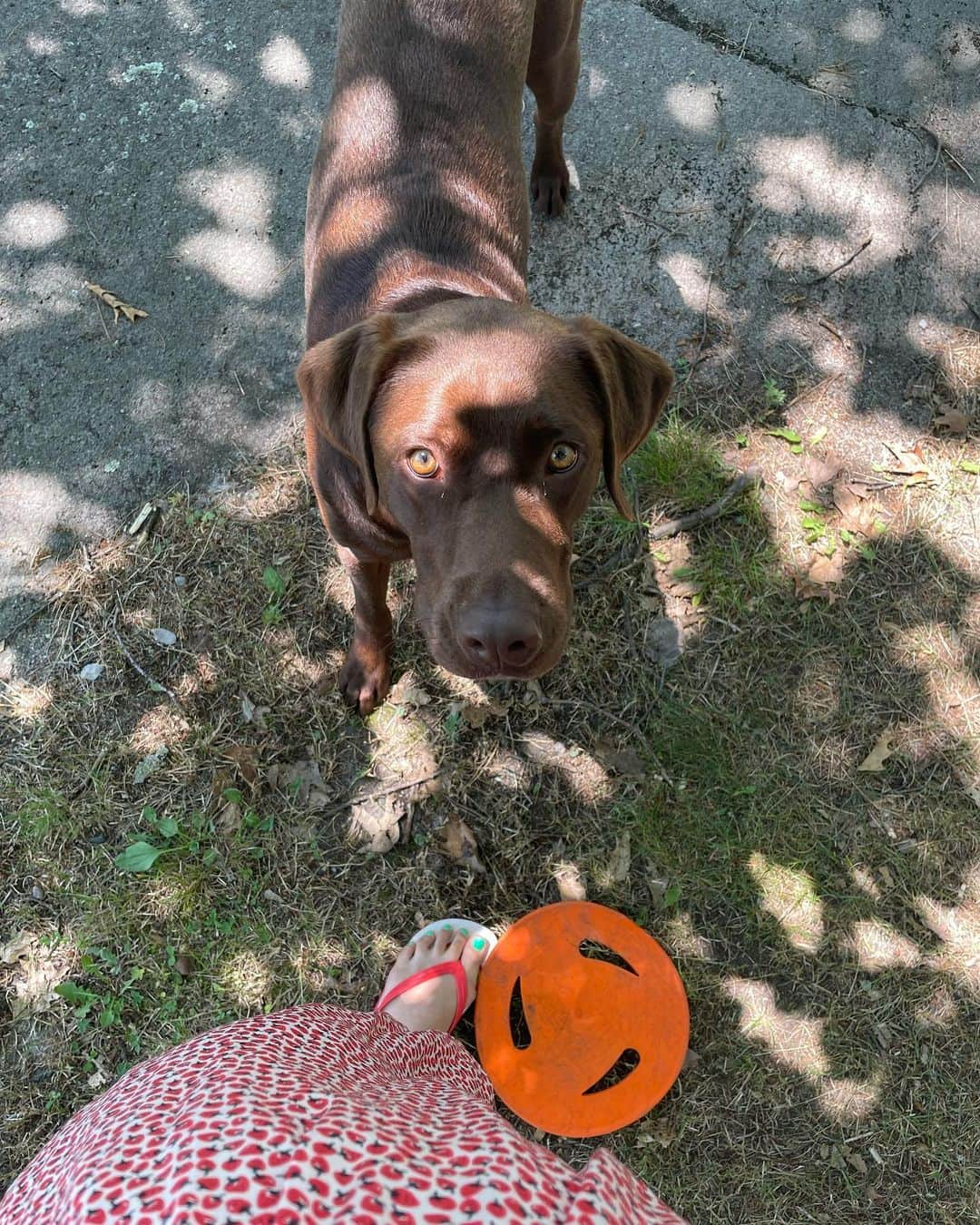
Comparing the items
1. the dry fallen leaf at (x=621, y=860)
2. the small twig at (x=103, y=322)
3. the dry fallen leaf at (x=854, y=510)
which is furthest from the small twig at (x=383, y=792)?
the small twig at (x=103, y=322)

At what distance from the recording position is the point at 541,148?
12.9 feet

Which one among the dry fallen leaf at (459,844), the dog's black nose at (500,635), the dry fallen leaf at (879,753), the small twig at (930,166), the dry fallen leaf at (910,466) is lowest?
the dry fallen leaf at (459,844)

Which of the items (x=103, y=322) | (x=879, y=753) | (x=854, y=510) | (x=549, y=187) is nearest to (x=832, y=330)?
(x=854, y=510)

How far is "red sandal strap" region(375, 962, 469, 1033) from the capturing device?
9.65 ft

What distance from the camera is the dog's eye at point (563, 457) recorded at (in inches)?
89.5

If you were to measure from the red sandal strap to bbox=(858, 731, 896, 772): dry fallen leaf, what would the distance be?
1.68m

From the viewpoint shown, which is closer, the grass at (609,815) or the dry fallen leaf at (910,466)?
the grass at (609,815)

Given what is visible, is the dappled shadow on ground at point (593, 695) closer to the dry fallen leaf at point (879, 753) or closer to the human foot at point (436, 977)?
the dry fallen leaf at point (879, 753)

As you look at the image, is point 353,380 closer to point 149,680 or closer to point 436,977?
point 149,680

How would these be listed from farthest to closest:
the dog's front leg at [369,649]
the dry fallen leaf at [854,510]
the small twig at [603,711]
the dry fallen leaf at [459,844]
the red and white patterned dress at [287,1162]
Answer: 1. the dry fallen leaf at [854,510]
2. the small twig at [603,711]
3. the dry fallen leaf at [459,844]
4. the dog's front leg at [369,649]
5. the red and white patterned dress at [287,1162]

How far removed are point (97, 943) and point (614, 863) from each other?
6.13 ft

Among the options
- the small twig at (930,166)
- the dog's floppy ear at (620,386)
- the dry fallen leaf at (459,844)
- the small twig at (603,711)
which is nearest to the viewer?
the dog's floppy ear at (620,386)

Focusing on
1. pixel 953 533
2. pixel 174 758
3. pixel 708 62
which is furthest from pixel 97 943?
pixel 708 62

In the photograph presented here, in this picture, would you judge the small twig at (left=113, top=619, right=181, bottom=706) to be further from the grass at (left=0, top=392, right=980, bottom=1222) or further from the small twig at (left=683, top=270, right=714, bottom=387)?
the small twig at (left=683, top=270, right=714, bottom=387)
